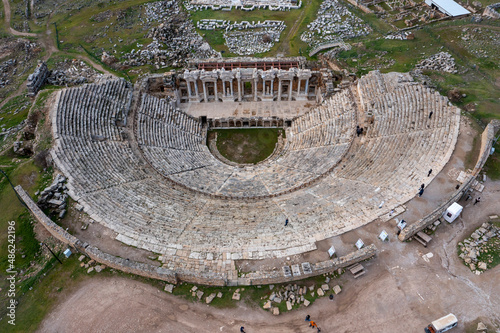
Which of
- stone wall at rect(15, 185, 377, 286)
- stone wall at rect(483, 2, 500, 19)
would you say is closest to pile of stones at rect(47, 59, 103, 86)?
stone wall at rect(15, 185, 377, 286)

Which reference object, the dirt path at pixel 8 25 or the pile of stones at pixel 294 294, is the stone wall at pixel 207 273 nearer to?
the pile of stones at pixel 294 294

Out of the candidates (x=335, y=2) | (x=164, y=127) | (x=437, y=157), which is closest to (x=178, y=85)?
(x=164, y=127)

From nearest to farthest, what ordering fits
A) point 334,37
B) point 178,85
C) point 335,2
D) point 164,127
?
point 164,127 → point 178,85 → point 334,37 → point 335,2

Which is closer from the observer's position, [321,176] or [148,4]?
[321,176]

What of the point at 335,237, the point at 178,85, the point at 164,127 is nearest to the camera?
the point at 335,237

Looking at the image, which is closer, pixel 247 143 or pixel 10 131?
pixel 10 131

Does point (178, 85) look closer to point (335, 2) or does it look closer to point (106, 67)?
point (106, 67)

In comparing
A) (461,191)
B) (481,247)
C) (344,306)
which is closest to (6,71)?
(344,306)

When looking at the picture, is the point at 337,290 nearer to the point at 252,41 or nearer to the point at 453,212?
the point at 453,212
